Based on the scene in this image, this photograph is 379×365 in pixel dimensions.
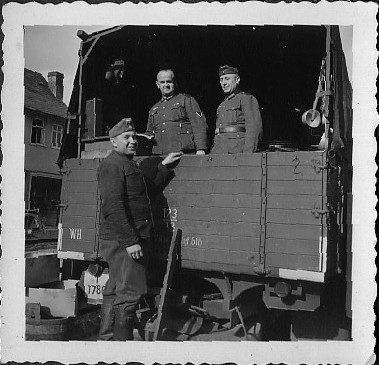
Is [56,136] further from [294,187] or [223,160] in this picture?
[294,187]

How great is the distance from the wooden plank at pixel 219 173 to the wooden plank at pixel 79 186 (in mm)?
958

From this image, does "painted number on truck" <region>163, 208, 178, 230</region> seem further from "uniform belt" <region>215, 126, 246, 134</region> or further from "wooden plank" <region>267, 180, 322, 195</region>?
"uniform belt" <region>215, 126, 246, 134</region>

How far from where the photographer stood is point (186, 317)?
5.06 meters

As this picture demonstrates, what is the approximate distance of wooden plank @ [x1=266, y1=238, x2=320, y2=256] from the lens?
423cm

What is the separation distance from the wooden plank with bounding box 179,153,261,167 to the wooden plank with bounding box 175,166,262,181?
0.04 m

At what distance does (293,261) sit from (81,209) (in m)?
2.31

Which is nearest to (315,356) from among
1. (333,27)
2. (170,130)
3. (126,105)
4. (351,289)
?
(351,289)

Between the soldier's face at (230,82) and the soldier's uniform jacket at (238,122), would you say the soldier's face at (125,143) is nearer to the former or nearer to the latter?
the soldier's uniform jacket at (238,122)

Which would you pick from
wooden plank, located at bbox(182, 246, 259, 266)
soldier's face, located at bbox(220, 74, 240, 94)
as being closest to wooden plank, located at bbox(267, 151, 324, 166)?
wooden plank, located at bbox(182, 246, 259, 266)

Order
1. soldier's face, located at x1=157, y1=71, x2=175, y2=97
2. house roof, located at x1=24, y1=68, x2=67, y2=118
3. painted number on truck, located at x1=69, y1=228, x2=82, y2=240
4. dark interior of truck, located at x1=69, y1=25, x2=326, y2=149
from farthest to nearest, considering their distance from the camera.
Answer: soldier's face, located at x1=157, y1=71, x2=175, y2=97 < dark interior of truck, located at x1=69, y1=25, x2=326, y2=149 < painted number on truck, located at x1=69, y1=228, x2=82, y2=240 < house roof, located at x1=24, y1=68, x2=67, y2=118

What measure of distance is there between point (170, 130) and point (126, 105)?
1.22 m

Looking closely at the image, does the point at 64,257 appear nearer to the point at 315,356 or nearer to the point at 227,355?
the point at 227,355

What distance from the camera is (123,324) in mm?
4754

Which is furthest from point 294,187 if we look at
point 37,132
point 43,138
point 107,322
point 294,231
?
point 43,138
